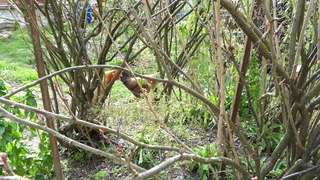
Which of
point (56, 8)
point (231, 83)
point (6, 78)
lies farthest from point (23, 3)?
point (6, 78)

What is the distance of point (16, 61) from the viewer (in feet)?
22.7

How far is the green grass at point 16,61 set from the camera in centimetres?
591

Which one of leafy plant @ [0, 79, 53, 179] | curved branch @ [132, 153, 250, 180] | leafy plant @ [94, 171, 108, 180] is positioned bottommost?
leafy plant @ [94, 171, 108, 180]

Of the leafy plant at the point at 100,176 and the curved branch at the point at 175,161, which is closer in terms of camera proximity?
the curved branch at the point at 175,161

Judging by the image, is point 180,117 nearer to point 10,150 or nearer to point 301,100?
point 10,150

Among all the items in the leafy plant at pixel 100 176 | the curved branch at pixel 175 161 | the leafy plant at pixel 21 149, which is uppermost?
the curved branch at pixel 175 161

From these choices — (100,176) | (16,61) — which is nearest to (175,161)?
(100,176)

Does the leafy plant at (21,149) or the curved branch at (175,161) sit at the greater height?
the curved branch at (175,161)

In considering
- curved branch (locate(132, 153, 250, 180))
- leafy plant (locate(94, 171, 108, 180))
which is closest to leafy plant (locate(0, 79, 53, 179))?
leafy plant (locate(94, 171, 108, 180))

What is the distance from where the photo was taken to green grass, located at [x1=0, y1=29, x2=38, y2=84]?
5.91 meters

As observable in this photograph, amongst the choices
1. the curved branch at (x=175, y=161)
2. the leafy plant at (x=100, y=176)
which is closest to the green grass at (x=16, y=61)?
the leafy plant at (x=100, y=176)

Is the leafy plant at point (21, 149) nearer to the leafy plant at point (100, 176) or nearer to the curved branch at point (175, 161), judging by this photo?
the leafy plant at point (100, 176)

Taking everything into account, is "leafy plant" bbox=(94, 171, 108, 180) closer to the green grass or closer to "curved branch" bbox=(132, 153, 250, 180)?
"curved branch" bbox=(132, 153, 250, 180)

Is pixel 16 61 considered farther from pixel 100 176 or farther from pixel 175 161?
pixel 175 161
